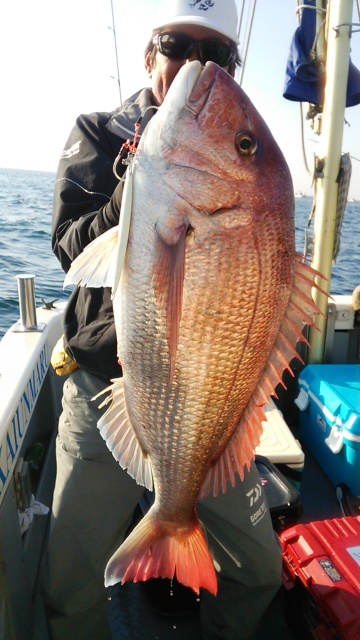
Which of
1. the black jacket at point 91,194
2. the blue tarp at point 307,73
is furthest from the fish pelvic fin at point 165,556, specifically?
the blue tarp at point 307,73

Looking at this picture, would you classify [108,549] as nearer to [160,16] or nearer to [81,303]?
A: [81,303]

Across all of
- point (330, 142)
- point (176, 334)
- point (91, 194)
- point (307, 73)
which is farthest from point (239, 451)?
point (307, 73)

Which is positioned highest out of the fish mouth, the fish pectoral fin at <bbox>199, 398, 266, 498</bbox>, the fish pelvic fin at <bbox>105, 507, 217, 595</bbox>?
the fish mouth

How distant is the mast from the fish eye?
2479 mm

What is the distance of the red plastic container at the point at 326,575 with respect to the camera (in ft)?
6.71

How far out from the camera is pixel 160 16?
71.7 inches

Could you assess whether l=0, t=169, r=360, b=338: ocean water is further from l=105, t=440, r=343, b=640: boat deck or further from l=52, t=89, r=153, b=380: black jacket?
l=105, t=440, r=343, b=640: boat deck

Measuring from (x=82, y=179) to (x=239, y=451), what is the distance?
1190mm

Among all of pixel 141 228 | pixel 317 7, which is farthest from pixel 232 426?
pixel 317 7

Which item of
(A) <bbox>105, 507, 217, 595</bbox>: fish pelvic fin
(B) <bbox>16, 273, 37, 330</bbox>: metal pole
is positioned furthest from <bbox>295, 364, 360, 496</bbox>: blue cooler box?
(B) <bbox>16, 273, 37, 330</bbox>: metal pole

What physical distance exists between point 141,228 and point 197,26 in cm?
91

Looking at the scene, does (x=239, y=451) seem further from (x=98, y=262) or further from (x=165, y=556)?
(x=98, y=262)

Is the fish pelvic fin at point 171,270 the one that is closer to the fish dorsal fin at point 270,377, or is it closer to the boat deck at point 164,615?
the fish dorsal fin at point 270,377

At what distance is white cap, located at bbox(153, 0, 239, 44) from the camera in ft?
5.68
